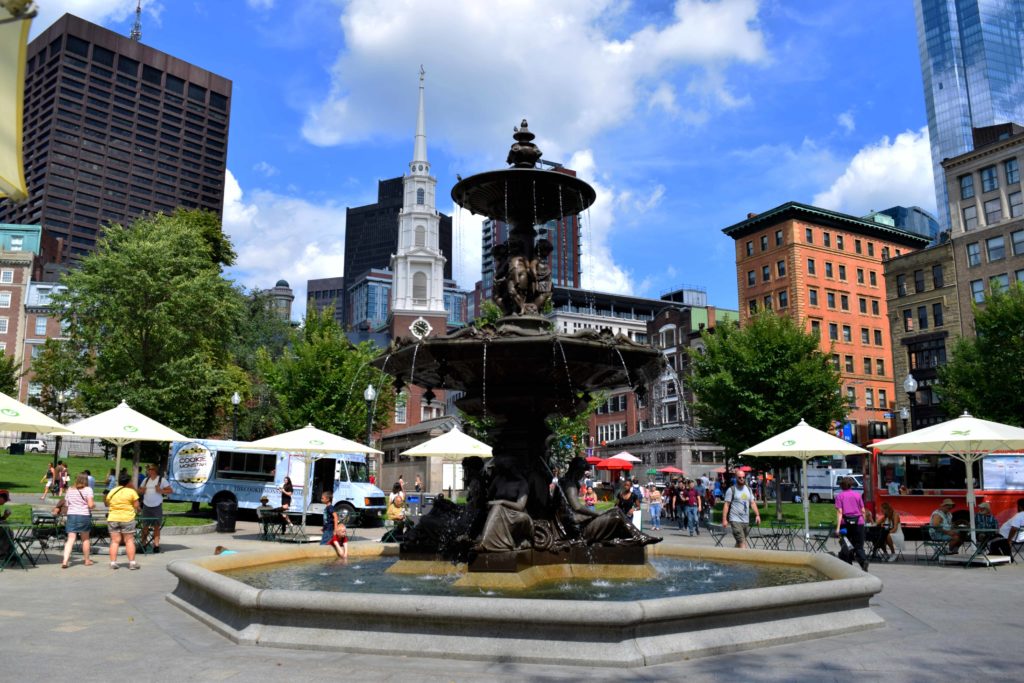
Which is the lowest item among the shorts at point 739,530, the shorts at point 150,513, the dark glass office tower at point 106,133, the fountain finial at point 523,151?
the shorts at point 739,530

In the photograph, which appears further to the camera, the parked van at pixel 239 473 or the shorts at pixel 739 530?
the parked van at pixel 239 473

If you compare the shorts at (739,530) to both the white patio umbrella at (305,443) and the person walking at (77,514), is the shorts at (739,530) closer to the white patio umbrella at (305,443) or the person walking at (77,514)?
→ the white patio umbrella at (305,443)

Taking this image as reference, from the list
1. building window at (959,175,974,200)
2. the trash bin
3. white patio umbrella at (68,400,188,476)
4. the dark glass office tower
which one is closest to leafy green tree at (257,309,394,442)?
the trash bin

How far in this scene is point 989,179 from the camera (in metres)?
54.0

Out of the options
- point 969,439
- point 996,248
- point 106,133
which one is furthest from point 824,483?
point 106,133

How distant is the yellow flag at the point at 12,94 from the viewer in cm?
375

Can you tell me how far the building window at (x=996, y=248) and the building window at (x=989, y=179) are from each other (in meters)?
3.74

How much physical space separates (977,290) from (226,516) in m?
51.8

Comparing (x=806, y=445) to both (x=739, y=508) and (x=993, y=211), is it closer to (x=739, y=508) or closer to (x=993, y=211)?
(x=739, y=508)

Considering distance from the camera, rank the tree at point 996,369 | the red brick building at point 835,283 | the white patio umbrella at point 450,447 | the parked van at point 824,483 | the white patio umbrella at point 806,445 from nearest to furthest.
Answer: the white patio umbrella at point 806,445, the white patio umbrella at point 450,447, the tree at point 996,369, the parked van at point 824,483, the red brick building at point 835,283

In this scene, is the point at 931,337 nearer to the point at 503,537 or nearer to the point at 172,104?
the point at 503,537

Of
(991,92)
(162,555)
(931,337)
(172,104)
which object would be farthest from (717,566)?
(991,92)

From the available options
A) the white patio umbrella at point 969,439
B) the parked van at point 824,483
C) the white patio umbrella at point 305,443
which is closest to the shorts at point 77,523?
the white patio umbrella at point 305,443

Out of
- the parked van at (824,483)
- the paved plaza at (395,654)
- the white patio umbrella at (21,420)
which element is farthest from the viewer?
the parked van at (824,483)
